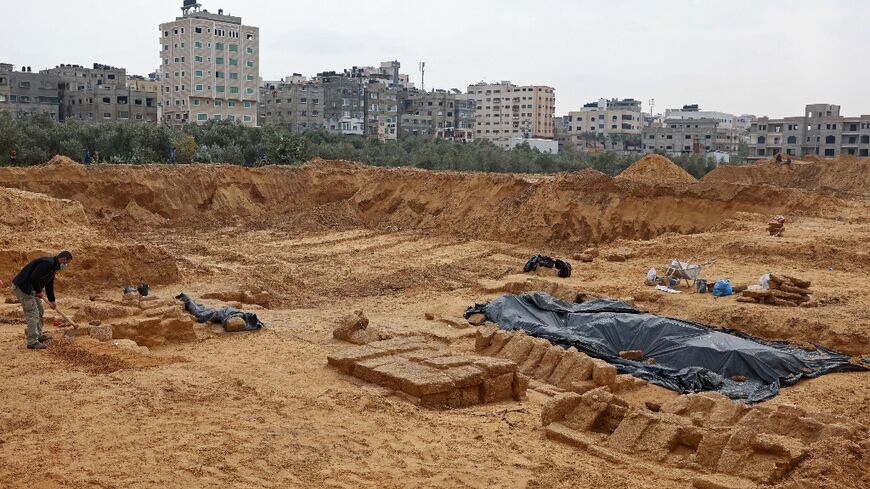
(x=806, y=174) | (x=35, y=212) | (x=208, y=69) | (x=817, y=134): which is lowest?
(x=35, y=212)

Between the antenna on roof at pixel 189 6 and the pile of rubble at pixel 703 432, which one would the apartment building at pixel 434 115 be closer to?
the antenna on roof at pixel 189 6

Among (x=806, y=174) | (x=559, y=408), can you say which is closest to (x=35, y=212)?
(x=559, y=408)

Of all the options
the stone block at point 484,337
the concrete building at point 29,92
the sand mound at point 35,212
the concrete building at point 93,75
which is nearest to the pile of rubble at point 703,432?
the stone block at point 484,337

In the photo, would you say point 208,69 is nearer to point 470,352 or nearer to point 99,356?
point 470,352

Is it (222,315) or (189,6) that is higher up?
(189,6)

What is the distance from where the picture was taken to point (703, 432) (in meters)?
7.38

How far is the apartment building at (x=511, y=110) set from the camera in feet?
348

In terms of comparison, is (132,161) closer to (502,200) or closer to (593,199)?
(502,200)

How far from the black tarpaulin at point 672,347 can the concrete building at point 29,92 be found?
59536 mm

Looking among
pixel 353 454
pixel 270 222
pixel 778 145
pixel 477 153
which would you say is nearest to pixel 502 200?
pixel 270 222

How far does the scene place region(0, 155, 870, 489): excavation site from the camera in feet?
22.9

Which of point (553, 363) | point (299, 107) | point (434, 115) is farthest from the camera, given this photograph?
point (434, 115)

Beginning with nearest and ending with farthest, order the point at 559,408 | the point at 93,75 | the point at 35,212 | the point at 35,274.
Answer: the point at 559,408
the point at 35,274
the point at 35,212
the point at 93,75

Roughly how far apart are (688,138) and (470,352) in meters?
86.4
